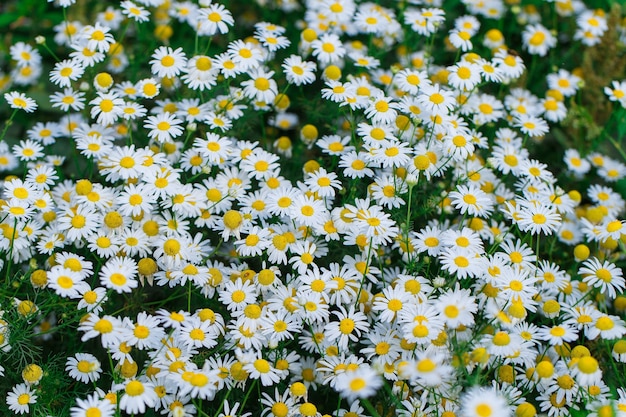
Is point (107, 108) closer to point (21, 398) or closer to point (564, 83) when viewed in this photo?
point (21, 398)

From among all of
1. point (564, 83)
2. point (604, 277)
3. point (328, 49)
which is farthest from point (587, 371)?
point (564, 83)

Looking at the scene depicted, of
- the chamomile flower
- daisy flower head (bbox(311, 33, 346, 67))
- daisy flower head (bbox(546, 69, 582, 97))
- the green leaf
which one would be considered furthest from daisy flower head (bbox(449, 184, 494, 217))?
the green leaf

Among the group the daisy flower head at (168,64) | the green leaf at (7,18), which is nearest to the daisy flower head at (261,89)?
the daisy flower head at (168,64)

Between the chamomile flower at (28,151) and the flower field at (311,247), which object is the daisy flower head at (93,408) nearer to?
the flower field at (311,247)

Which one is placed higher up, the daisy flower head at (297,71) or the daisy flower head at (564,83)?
the daisy flower head at (297,71)

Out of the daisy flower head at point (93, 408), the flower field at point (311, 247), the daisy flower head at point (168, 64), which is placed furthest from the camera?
the daisy flower head at point (168, 64)

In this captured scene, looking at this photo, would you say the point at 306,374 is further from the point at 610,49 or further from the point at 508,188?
the point at 610,49

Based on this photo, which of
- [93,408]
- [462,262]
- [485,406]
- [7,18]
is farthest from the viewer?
[7,18]

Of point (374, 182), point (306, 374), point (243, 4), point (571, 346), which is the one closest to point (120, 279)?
point (306, 374)
